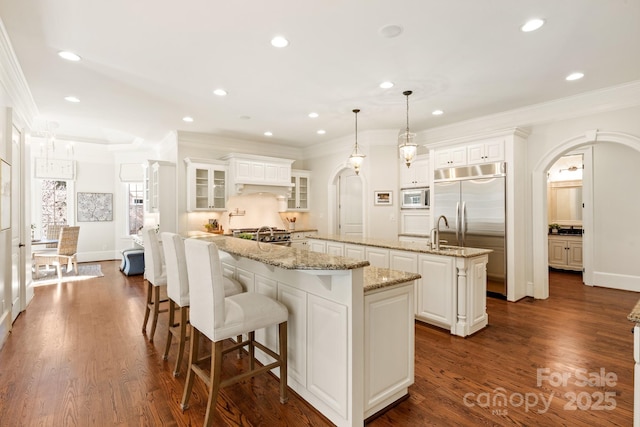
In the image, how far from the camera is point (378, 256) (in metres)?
4.05

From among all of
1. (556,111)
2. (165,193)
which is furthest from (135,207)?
(556,111)

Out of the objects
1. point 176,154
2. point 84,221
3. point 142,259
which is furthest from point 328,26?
point 84,221

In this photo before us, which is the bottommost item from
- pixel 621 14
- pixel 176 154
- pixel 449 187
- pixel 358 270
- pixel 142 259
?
pixel 142 259

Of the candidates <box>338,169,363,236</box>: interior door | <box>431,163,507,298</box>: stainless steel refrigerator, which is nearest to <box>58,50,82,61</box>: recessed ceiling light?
<box>338,169,363,236</box>: interior door

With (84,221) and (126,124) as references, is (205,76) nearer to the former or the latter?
(126,124)

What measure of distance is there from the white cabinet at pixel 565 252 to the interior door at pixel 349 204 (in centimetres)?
434

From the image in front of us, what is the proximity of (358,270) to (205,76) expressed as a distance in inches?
120

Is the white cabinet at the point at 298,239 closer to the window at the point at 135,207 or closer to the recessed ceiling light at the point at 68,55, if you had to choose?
the window at the point at 135,207

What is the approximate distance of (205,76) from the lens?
3629mm

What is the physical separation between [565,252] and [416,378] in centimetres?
623

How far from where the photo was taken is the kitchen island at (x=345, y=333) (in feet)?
6.15

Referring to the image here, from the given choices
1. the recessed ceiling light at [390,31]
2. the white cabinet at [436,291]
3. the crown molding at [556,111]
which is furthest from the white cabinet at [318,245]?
the crown molding at [556,111]

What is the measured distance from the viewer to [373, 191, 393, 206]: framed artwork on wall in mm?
6245

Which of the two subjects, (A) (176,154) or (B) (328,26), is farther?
(A) (176,154)
